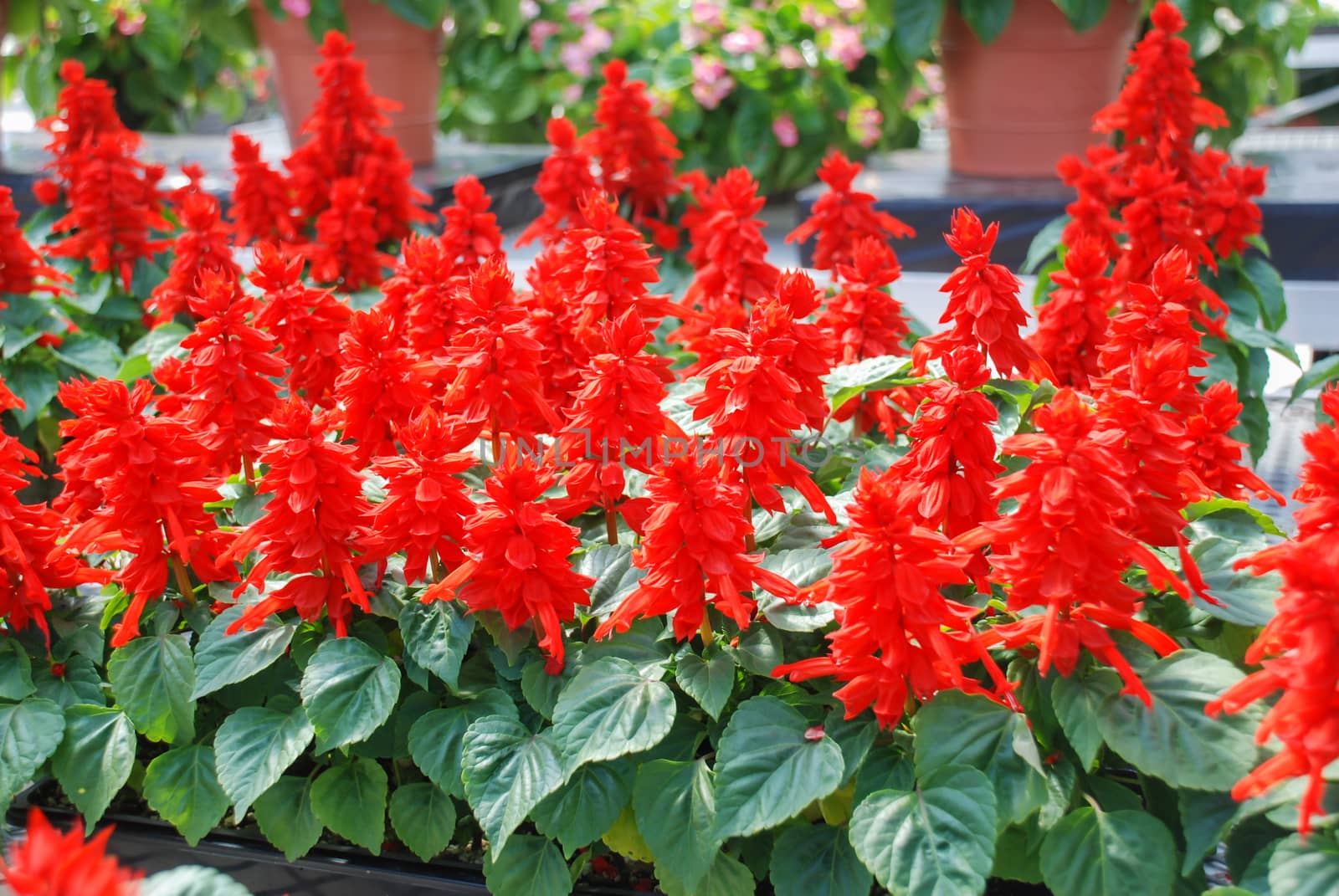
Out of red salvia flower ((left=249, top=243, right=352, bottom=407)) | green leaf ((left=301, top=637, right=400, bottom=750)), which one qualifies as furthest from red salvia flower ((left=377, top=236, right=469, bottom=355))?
green leaf ((left=301, top=637, right=400, bottom=750))

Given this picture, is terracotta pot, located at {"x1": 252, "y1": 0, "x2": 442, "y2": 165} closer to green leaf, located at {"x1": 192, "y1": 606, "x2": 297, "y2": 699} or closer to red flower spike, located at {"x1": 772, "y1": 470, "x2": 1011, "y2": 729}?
green leaf, located at {"x1": 192, "y1": 606, "x2": 297, "y2": 699}

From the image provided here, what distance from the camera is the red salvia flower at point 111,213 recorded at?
212cm

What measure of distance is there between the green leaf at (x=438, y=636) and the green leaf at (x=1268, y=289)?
135 centimetres

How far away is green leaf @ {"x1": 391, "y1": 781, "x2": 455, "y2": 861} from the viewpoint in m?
1.17

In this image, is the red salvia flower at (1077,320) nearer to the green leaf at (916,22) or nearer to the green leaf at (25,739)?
the green leaf at (25,739)

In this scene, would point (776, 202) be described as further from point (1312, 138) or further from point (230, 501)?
point (230, 501)

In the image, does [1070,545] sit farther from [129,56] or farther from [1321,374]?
[129,56]

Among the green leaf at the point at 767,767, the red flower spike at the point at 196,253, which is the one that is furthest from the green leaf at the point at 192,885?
the red flower spike at the point at 196,253

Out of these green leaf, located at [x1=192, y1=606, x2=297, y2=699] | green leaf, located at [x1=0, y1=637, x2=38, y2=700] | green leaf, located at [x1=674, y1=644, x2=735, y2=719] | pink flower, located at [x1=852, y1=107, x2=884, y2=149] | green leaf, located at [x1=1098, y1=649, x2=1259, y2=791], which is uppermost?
green leaf, located at [x1=1098, y1=649, x2=1259, y2=791]

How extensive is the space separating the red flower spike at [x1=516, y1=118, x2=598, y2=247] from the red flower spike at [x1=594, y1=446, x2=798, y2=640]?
3.25 feet

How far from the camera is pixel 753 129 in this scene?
409 cm

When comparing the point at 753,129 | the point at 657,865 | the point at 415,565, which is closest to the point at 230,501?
the point at 415,565

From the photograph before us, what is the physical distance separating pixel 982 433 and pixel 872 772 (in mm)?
286

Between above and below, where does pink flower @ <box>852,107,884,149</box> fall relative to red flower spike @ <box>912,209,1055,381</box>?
below
